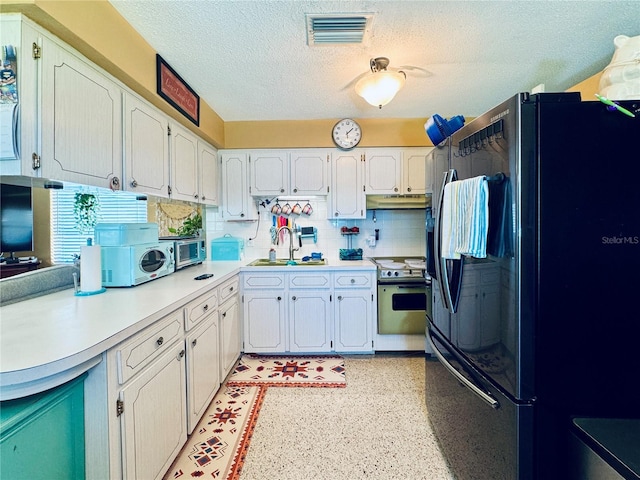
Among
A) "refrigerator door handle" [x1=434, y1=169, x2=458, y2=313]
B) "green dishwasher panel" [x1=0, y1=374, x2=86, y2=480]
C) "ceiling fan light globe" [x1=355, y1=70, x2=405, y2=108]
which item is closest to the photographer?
"green dishwasher panel" [x1=0, y1=374, x2=86, y2=480]

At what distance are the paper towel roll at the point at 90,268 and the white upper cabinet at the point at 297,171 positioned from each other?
1756 millimetres

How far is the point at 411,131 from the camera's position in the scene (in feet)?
10.1

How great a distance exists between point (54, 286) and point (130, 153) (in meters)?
0.87

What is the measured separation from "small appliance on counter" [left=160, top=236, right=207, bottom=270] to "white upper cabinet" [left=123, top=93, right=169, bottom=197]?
44 centimetres

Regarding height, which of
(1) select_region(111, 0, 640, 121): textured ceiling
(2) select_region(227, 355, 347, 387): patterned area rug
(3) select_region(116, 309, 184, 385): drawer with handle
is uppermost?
(1) select_region(111, 0, 640, 121): textured ceiling

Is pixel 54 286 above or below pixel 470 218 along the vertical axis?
below

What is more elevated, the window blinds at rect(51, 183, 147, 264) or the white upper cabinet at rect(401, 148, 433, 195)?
the white upper cabinet at rect(401, 148, 433, 195)

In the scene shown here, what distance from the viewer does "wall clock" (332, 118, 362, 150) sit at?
3.03 meters

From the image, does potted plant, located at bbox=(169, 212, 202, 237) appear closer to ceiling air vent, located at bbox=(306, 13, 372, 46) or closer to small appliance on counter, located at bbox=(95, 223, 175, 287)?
small appliance on counter, located at bbox=(95, 223, 175, 287)

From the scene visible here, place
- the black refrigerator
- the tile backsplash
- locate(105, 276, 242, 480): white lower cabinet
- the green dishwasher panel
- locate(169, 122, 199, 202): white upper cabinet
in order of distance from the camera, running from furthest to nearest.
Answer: the tile backsplash → locate(169, 122, 199, 202): white upper cabinet → locate(105, 276, 242, 480): white lower cabinet → the black refrigerator → the green dishwasher panel

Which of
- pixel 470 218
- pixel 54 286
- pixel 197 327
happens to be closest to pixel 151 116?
pixel 54 286

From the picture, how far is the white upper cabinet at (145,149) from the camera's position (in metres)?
1.73

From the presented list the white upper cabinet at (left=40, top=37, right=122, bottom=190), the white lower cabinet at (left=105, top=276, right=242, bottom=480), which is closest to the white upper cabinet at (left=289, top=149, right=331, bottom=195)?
the white lower cabinet at (left=105, top=276, right=242, bottom=480)

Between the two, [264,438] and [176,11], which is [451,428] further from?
[176,11]
